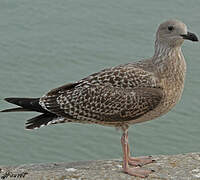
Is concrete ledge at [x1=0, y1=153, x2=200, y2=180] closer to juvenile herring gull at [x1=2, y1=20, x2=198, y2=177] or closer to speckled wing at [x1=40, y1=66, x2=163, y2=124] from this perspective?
juvenile herring gull at [x1=2, y1=20, x2=198, y2=177]

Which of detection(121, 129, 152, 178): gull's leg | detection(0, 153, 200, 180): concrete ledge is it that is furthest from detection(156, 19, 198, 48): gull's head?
detection(0, 153, 200, 180): concrete ledge

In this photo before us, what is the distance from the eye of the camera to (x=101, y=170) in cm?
887

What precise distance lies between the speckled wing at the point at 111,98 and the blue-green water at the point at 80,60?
3.31 m

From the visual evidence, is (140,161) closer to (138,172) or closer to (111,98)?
(138,172)

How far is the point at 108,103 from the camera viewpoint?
872 cm

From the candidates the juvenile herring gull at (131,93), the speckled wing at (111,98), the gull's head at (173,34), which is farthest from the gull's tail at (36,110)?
the gull's head at (173,34)

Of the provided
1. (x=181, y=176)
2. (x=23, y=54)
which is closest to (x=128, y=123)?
(x=181, y=176)

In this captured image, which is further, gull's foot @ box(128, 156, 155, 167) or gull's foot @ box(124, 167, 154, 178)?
gull's foot @ box(128, 156, 155, 167)

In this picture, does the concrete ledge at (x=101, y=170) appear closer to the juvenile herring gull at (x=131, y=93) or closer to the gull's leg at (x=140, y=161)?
the gull's leg at (x=140, y=161)

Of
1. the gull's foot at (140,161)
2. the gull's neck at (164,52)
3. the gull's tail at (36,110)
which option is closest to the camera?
the gull's neck at (164,52)

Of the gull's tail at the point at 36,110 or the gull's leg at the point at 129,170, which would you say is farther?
the gull's tail at the point at 36,110

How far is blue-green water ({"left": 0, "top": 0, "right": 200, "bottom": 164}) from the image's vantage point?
12.3m

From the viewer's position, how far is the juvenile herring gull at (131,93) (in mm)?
8555

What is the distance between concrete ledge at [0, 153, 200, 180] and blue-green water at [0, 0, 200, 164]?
113 inches
